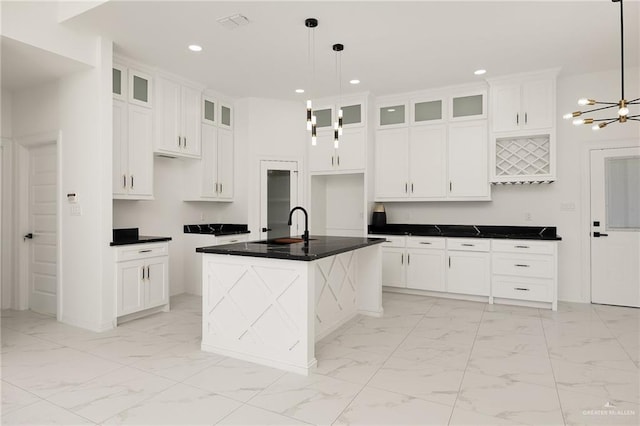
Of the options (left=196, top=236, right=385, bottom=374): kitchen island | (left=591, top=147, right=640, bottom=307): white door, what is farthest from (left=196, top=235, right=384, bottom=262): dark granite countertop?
(left=591, top=147, right=640, bottom=307): white door

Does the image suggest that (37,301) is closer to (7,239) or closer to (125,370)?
(7,239)

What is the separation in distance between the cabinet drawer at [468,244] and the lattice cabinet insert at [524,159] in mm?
852

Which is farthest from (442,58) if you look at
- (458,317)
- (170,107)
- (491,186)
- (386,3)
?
(170,107)

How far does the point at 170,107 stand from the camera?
4797mm

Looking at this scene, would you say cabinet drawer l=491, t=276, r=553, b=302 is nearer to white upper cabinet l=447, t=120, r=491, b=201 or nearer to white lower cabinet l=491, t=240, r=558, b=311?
white lower cabinet l=491, t=240, r=558, b=311

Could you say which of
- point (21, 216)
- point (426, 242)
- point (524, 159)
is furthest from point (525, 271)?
point (21, 216)

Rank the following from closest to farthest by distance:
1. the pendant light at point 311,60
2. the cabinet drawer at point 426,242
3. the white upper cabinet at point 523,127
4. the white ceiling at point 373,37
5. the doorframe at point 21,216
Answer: the white ceiling at point 373,37
the pendant light at point 311,60
the doorframe at point 21,216
the white upper cabinet at point 523,127
the cabinet drawer at point 426,242

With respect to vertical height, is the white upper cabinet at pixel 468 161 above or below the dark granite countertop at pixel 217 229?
above

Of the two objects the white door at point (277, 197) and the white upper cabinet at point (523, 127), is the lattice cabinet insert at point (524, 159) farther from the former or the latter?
the white door at point (277, 197)

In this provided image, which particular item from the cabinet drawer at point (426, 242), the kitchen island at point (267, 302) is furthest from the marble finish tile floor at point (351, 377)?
the cabinet drawer at point (426, 242)

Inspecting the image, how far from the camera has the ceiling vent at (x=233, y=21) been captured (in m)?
3.39

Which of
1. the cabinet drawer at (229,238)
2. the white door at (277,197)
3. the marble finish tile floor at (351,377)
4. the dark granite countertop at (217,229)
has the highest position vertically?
the white door at (277,197)

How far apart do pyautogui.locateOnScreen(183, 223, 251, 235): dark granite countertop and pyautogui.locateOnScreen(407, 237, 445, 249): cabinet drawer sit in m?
2.40

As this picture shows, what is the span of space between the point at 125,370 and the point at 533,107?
527cm
